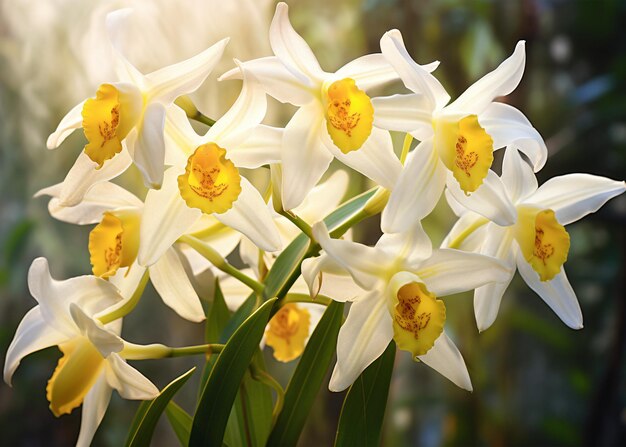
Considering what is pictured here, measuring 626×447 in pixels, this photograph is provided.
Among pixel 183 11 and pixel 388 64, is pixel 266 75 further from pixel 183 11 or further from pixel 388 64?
pixel 183 11

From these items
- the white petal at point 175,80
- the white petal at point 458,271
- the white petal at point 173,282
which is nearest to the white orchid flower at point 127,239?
the white petal at point 173,282

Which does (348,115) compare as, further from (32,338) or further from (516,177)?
(32,338)

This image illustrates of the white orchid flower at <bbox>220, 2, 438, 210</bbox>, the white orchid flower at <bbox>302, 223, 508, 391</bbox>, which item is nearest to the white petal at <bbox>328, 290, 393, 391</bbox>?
the white orchid flower at <bbox>302, 223, 508, 391</bbox>

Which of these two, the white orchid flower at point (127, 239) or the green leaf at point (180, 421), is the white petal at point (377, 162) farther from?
the green leaf at point (180, 421)

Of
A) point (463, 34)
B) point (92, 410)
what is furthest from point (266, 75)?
point (463, 34)

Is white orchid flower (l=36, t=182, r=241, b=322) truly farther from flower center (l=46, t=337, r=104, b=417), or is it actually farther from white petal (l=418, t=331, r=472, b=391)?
white petal (l=418, t=331, r=472, b=391)
